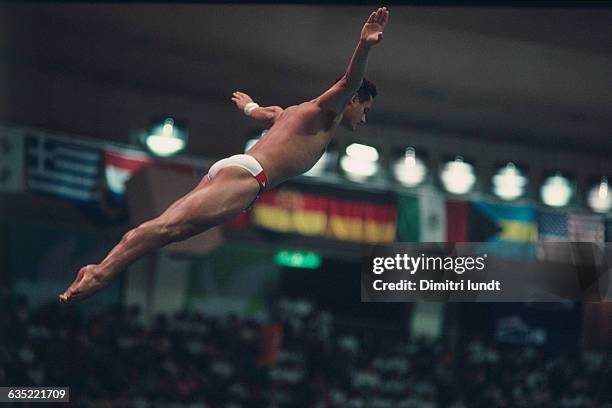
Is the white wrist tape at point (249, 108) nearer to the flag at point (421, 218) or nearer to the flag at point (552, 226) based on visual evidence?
the flag at point (552, 226)

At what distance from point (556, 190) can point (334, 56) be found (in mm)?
3179

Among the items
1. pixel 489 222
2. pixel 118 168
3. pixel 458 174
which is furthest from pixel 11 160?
pixel 489 222

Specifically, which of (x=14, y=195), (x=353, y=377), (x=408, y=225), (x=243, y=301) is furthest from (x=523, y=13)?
(x=243, y=301)

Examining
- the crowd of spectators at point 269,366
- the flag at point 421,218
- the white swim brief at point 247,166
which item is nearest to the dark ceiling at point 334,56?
the flag at point 421,218

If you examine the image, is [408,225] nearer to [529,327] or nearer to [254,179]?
[529,327]

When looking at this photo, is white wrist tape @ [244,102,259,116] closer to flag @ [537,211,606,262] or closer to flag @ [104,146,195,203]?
flag @ [537,211,606,262]

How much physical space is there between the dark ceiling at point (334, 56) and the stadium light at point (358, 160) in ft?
2.36

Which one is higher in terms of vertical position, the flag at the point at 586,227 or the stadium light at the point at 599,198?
the stadium light at the point at 599,198

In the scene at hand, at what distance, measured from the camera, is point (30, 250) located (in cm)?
1344

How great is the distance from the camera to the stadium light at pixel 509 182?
10688 millimetres

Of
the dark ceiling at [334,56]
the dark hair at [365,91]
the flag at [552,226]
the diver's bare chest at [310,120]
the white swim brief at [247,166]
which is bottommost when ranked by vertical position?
the white swim brief at [247,166]

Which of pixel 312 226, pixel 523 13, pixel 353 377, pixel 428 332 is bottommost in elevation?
pixel 353 377

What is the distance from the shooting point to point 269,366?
1136 centimetres

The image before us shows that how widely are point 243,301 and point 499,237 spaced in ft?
17.2
